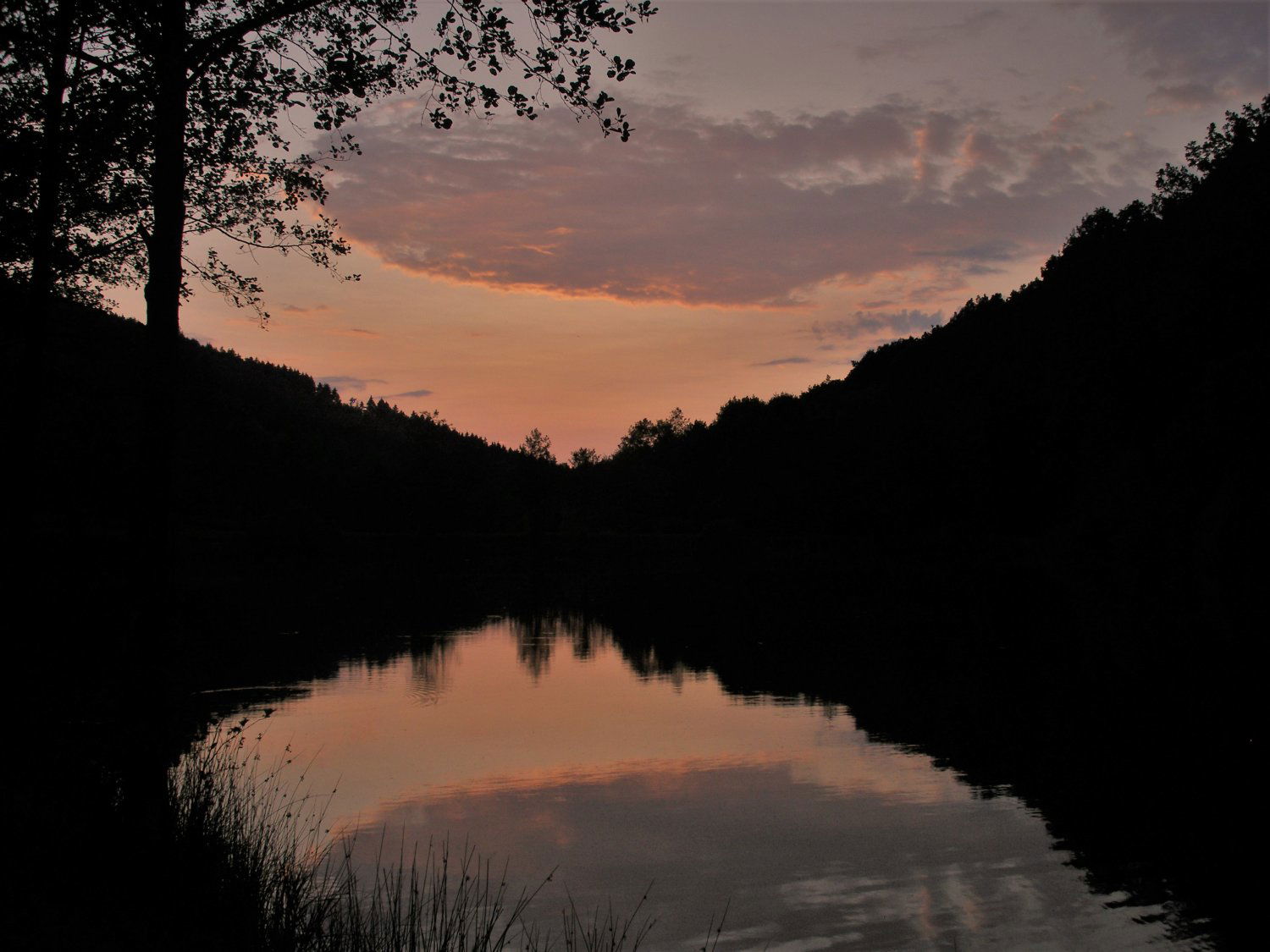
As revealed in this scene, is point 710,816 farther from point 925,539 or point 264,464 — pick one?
point 264,464

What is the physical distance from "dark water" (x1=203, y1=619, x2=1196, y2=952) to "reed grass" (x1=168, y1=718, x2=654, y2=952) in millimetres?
665

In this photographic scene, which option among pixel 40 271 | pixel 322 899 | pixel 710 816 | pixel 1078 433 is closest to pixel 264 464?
pixel 1078 433

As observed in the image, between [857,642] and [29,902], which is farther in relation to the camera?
[857,642]

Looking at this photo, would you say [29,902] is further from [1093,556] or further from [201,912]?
[1093,556]

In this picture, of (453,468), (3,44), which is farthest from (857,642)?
(453,468)

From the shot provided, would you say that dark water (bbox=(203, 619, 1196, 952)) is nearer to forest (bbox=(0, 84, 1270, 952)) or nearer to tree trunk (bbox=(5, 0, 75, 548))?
forest (bbox=(0, 84, 1270, 952))

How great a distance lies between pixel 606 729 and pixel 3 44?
1611cm

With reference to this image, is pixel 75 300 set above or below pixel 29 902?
above

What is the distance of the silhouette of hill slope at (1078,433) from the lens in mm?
41812

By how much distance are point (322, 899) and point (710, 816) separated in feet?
25.6

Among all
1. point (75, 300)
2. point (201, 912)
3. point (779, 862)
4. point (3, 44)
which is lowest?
point (779, 862)

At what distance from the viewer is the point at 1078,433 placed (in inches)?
2430

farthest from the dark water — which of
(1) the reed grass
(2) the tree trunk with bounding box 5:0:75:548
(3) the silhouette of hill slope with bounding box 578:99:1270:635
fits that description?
(3) the silhouette of hill slope with bounding box 578:99:1270:635

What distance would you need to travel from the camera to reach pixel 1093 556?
57.6 metres
